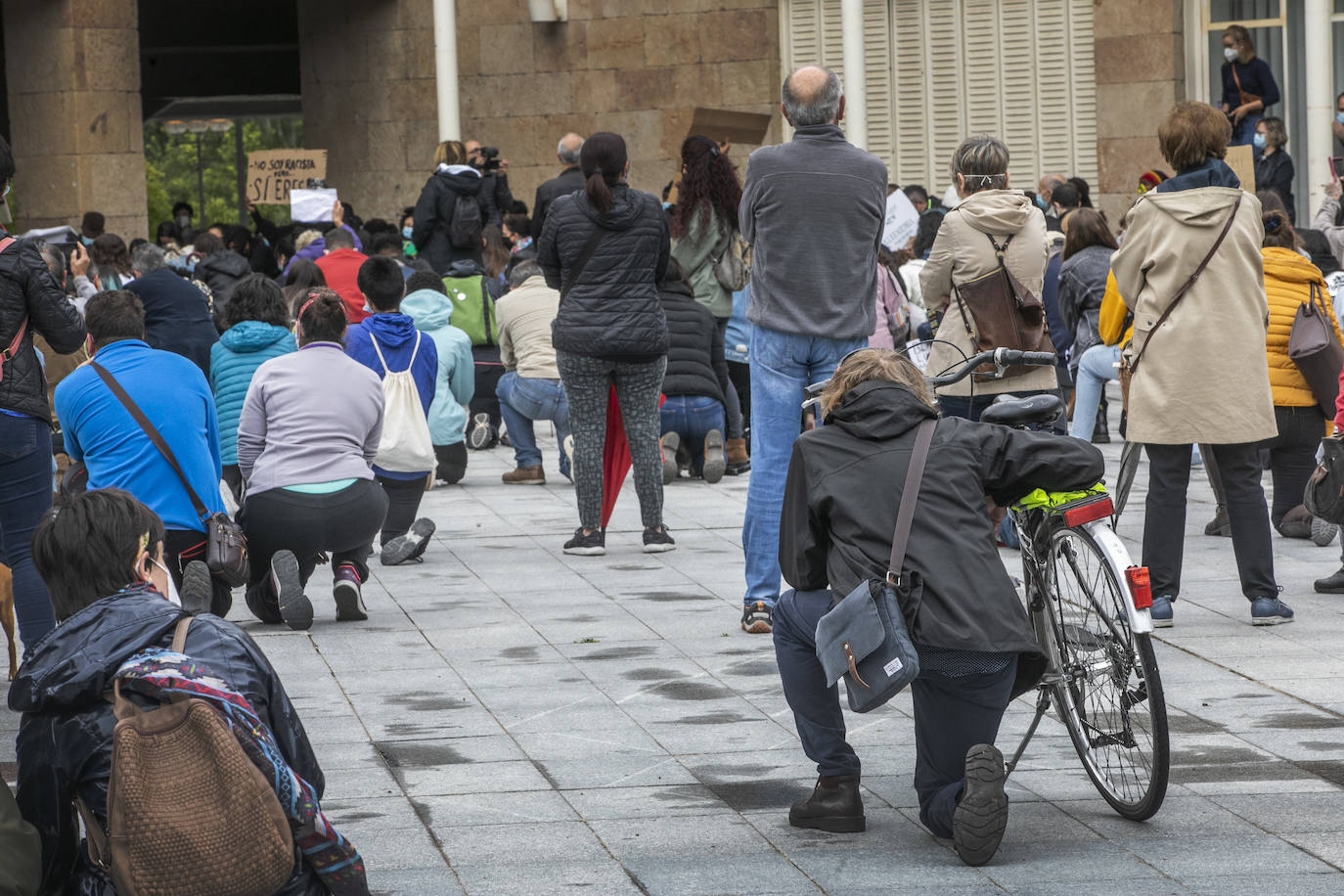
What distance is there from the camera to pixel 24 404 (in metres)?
6.41

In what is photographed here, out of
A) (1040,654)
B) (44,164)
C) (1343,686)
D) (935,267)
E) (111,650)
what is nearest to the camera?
(111,650)

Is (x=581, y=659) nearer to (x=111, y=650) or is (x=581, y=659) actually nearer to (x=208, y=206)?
(x=111, y=650)

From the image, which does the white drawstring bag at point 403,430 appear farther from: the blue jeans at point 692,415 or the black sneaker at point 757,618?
the blue jeans at point 692,415

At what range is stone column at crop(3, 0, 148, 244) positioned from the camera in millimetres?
19031

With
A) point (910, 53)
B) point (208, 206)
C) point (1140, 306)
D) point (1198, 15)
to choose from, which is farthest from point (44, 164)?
point (208, 206)

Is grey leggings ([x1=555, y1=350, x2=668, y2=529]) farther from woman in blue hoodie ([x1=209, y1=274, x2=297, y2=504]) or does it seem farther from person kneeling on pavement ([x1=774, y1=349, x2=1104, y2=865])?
person kneeling on pavement ([x1=774, y1=349, x2=1104, y2=865])

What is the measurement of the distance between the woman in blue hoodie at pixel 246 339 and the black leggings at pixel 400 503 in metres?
0.85

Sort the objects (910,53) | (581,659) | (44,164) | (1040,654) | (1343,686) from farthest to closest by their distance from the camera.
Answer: (910,53)
(44,164)
(581,659)
(1343,686)
(1040,654)

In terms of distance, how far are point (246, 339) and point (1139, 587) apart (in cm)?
573

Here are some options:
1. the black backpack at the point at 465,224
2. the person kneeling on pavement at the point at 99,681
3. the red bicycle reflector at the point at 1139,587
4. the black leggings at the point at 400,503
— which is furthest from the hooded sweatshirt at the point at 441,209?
the person kneeling on pavement at the point at 99,681

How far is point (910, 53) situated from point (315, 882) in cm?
1859

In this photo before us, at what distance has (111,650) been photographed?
3500mm

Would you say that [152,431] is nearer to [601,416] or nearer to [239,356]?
[239,356]

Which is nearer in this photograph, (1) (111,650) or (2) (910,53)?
(1) (111,650)
